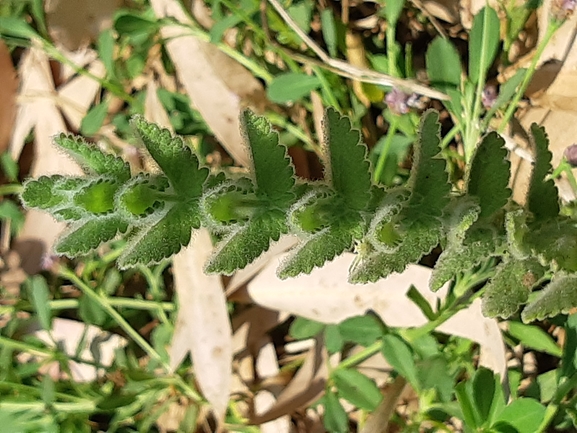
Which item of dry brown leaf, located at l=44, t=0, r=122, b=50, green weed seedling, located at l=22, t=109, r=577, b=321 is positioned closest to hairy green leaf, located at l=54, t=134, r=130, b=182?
green weed seedling, located at l=22, t=109, r=577, b=321

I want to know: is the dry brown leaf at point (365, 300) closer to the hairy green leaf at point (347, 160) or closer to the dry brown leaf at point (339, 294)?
the dry brown leaf at point (339, 294)

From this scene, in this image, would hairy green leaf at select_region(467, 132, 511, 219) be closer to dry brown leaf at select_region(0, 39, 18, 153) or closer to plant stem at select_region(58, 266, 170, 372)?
plant stem at select_region(58, 266, 170, 372)

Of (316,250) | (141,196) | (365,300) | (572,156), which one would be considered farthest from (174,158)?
(365,300)

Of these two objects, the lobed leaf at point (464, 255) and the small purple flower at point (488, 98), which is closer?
the lobed leaf at point (464, 255)

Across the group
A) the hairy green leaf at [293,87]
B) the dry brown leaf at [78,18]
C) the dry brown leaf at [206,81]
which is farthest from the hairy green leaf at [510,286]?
the dry brown leaf at [78,18]

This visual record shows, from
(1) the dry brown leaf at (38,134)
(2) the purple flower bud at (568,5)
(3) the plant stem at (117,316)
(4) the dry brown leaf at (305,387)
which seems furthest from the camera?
(1) the dry brown leaf at (38,134)

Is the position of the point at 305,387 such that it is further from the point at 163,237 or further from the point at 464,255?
the point at 163,237

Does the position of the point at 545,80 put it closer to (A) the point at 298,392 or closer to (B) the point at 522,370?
(B) the point at 522,370
